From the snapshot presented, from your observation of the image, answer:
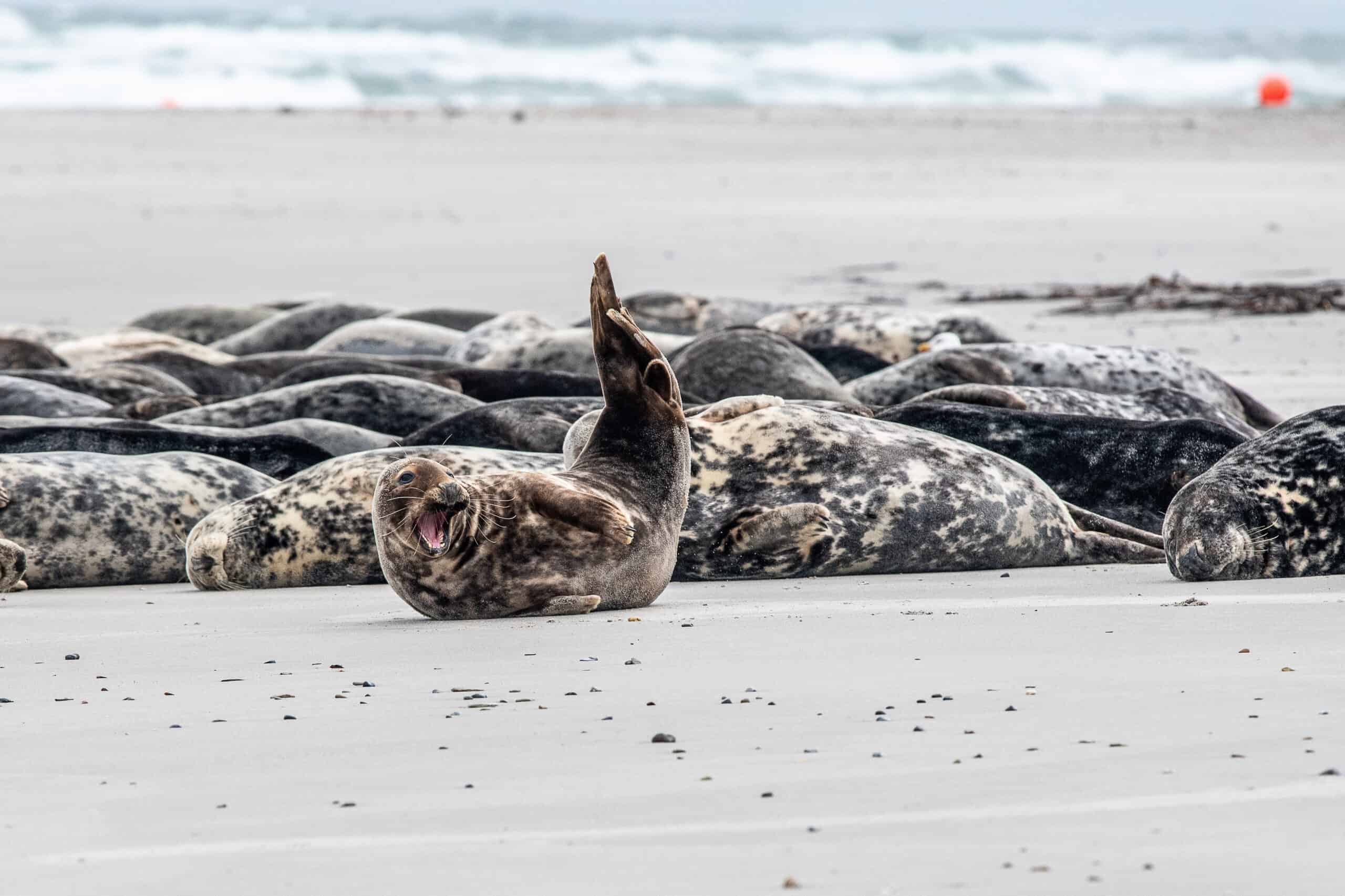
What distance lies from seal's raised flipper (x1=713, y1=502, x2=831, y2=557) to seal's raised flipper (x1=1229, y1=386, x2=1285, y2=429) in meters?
3.36

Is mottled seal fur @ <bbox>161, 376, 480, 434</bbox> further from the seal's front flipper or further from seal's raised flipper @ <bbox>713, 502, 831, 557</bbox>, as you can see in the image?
the seal's front flipper

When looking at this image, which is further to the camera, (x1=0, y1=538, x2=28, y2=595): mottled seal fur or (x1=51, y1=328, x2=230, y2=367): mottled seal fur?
(x1=51, y1=328, x2=230, y2=367): mottled seal fur

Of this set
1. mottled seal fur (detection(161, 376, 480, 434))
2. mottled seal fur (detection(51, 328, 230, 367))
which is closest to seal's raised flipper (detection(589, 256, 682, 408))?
mottled seal fur (detection(161, 376, 480, 434))

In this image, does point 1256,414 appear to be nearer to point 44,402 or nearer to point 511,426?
point 511,426

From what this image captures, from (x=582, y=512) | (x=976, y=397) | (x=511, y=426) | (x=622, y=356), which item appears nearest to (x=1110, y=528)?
(x=976, y=397)

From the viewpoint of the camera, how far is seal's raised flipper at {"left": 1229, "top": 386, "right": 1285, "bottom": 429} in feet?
28.5

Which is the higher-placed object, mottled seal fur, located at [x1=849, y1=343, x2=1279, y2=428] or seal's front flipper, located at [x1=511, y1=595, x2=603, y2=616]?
mottled seal fur, located at [x1=849, y1=343, x2=1279, y2=428]

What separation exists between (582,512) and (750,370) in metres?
3.77

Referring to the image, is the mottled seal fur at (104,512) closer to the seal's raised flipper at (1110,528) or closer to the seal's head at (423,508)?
the seal's head at (423,508)

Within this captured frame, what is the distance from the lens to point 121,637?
16.6ft

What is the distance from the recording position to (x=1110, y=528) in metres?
6.41

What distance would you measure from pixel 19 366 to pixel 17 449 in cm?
391

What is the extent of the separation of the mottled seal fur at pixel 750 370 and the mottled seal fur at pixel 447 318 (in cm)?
460

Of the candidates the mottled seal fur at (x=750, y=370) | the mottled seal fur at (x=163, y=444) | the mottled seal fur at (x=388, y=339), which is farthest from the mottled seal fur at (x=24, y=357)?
the mottled seal fur at (x=750, y=370)
